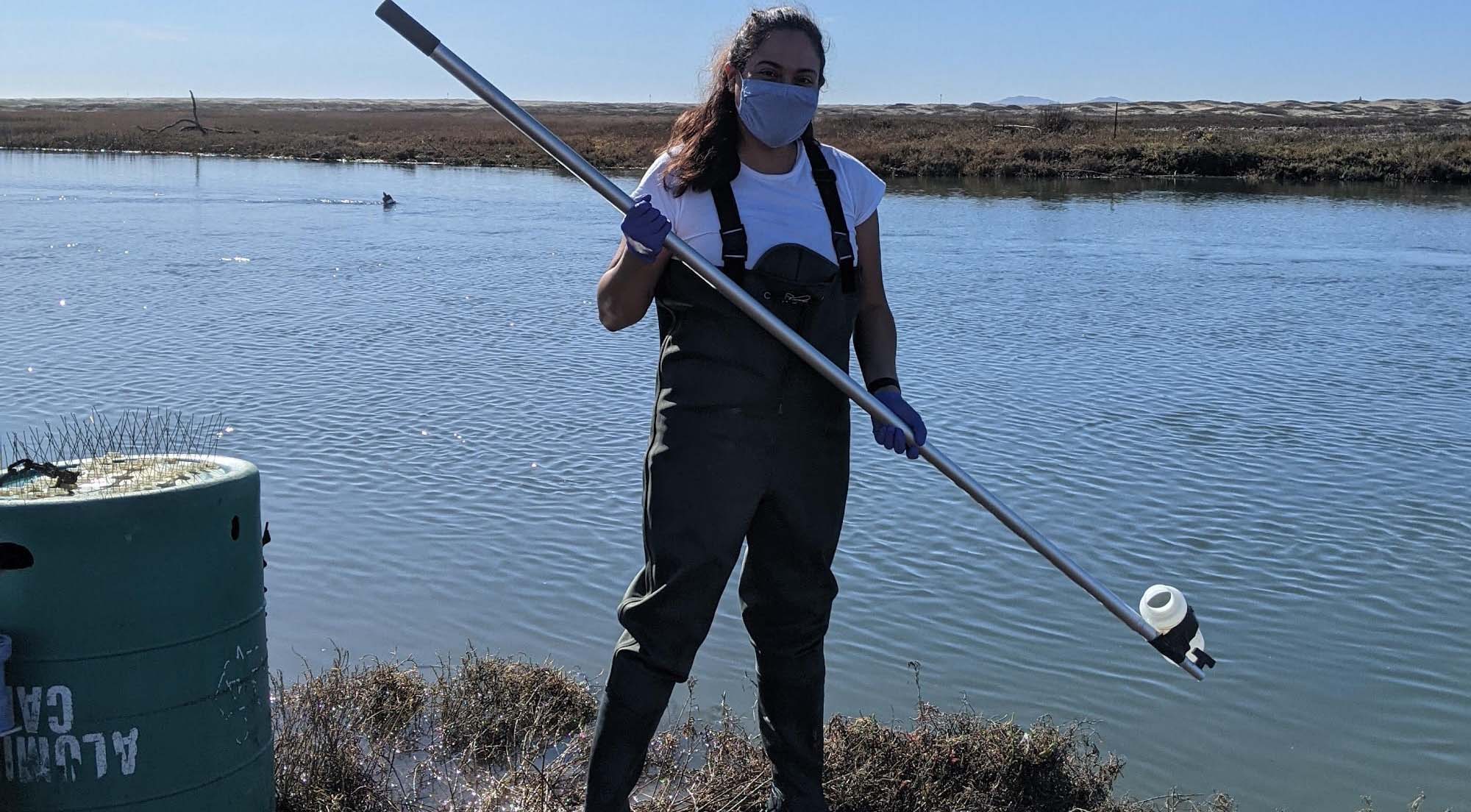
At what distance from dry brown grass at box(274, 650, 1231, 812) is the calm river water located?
0.76 m

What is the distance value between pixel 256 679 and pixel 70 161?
47.4 m

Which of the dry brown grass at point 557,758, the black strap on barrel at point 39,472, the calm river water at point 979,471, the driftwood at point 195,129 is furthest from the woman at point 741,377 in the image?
the driftwood at point 195,129

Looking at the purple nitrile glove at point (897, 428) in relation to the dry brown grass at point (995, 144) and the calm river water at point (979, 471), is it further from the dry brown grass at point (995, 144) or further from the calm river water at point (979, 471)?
the dry brown grass at point (995, 144)

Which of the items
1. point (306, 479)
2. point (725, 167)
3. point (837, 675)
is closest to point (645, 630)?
point (725, 167)

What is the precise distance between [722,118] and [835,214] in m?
0.31

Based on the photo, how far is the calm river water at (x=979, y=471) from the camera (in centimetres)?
517

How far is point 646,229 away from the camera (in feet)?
9.30

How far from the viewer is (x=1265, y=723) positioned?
4.90 m

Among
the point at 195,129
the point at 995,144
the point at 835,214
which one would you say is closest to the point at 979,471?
the point at 835,214

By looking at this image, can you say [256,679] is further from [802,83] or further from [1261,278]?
[1261,278]

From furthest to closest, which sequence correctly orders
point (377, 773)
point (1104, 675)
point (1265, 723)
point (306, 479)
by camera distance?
point (306, 479) → point (1104, 675) → point (1265, 723) → point (377, 773)

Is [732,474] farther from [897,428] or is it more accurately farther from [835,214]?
[835,214]

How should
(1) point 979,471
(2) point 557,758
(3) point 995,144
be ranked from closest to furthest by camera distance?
(2) point 557,758 < (1) point 979,471 < (3) point 995,144

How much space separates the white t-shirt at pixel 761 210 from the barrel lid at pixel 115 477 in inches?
38.7
